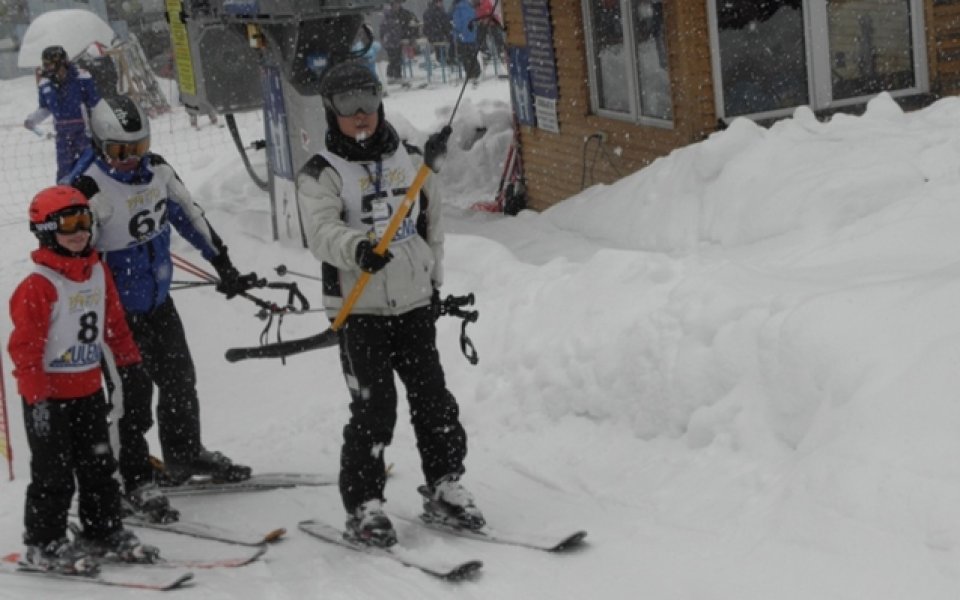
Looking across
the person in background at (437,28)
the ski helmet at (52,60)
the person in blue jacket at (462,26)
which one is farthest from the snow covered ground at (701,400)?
the person in background at (437,28)

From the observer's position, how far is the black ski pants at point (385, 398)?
19.3 ft

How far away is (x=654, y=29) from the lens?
38.2 feet

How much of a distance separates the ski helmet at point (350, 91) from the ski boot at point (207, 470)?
2.22 meters

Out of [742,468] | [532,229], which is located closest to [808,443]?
[742,468]

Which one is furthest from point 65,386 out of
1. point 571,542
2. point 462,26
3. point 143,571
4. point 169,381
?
point 462,26

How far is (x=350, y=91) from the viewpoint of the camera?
18.6 ft

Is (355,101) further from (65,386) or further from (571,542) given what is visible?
(571,542)

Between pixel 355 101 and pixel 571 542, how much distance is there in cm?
193

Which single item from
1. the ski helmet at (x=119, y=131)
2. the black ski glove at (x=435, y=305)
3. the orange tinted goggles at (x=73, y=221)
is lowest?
the black ski glove at (x=435, y=305)

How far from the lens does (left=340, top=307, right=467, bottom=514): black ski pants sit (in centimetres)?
588

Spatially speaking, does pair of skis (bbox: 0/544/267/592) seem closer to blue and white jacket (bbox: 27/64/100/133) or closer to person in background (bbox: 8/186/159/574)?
person in background (bbox: 8/186/159/574)

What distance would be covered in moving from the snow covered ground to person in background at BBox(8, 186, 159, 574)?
30cm

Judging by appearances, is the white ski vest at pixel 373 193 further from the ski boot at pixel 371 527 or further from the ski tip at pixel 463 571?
the ski tip at pixel 463 571

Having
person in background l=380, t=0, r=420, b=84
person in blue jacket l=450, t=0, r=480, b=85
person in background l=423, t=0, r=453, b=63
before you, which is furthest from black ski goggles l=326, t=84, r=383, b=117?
person in background l=380, t=0, r=420, b=84
